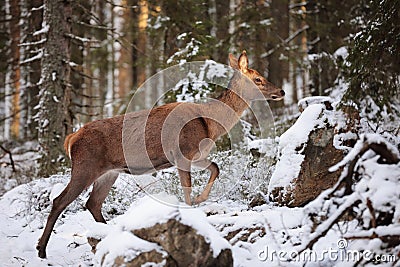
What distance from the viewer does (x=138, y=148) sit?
6.95 m

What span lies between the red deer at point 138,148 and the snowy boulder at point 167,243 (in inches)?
79.5

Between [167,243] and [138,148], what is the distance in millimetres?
2576

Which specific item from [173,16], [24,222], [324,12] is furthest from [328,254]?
[324,12]

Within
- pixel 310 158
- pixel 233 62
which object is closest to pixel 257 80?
pixel 233 62

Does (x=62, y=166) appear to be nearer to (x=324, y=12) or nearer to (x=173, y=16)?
(x=173, y=16)

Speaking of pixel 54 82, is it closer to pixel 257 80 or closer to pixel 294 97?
pixel 257 80

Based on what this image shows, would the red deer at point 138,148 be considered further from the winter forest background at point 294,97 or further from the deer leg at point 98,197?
the winter forest background at point 294,97

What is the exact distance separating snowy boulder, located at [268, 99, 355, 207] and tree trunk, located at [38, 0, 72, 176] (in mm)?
5530

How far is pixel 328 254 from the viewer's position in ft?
16.3

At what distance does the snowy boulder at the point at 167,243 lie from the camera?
4484 millimetres

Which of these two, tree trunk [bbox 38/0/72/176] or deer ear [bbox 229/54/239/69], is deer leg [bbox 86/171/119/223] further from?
tree trunk [bbox 38/0/72/176]

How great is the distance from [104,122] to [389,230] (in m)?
3.97

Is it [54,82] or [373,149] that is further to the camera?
[54,82]

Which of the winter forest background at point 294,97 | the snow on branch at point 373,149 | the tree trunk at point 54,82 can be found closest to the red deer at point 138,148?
the winter forest background at point 294,97
